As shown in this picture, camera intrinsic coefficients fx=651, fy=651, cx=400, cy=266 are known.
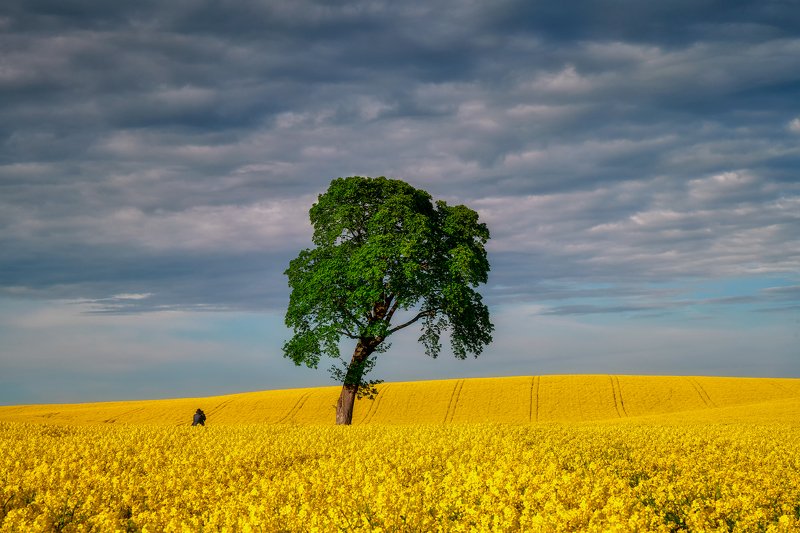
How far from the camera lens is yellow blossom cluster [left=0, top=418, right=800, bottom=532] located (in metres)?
8.23

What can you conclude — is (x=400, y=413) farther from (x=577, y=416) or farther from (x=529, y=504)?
(x=529, y=504)

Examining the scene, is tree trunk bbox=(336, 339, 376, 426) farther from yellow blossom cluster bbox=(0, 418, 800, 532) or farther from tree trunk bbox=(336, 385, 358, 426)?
yellow blossom cluster bbox=(0, 418, 800, 532)

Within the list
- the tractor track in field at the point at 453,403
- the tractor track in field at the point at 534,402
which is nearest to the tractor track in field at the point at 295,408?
the tractor track in field at the point at 453,403

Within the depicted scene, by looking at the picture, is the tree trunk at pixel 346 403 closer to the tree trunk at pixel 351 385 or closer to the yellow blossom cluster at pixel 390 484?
the tree trunk at pixel 351 385

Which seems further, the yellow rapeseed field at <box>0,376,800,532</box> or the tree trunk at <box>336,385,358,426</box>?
the tree trunk at <box>336,385,358,426</box>

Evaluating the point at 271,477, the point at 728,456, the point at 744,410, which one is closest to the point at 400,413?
the point at 744,410

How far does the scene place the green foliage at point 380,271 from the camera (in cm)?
3152

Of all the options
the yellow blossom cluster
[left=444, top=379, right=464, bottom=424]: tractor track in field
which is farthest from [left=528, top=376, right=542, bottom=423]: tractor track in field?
the yellow blossom cluster

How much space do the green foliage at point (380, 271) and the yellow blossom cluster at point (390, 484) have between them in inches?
484

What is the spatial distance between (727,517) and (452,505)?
4326mm

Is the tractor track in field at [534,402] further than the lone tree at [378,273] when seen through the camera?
Yes

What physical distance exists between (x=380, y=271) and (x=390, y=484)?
830 inches

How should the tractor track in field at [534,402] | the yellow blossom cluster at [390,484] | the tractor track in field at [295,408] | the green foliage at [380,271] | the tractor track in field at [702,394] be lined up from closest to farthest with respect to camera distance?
the yellow blossom cluster at [390,484], the green foliage at [380,271], the tractor track in field at [534,402], the tractor track in field at [295,408], the tractor track in field at [702,394]

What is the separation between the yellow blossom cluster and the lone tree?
40.2ft
